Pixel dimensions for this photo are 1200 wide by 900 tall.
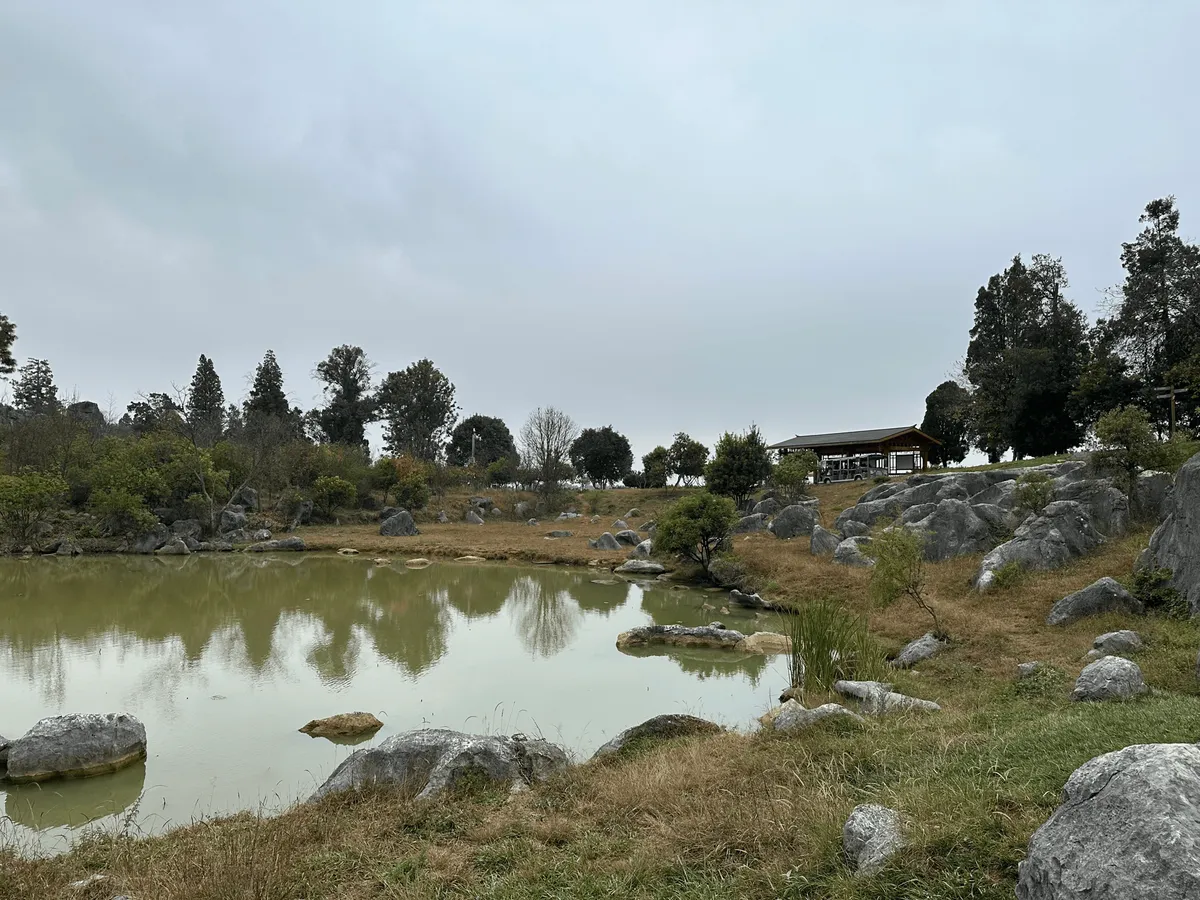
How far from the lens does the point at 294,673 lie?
1029cm

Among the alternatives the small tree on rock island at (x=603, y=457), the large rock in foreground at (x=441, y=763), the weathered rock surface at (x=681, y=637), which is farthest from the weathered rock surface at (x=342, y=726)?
the small tree on rock island at (x=603, y=457)

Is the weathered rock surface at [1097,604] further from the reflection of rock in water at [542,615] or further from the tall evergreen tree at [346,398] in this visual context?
the tall evergreen tree at [346,398]

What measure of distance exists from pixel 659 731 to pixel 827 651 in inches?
91.8

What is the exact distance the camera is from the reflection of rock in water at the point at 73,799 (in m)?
5.71

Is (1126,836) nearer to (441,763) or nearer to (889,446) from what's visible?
(441,763)

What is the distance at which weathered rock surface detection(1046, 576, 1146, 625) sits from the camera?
9273 millimetres

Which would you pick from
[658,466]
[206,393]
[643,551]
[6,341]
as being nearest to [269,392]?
[206,393]

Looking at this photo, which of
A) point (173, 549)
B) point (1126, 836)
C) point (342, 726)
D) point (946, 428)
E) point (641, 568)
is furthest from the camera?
point (946, 428)

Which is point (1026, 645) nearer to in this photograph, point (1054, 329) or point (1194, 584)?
point (1194, 584)

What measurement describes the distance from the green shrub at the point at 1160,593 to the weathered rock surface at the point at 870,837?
26.2ft

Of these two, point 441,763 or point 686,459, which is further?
point 686,459

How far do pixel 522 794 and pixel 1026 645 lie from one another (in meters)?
7.04

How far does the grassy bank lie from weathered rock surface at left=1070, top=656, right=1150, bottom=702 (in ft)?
0.66

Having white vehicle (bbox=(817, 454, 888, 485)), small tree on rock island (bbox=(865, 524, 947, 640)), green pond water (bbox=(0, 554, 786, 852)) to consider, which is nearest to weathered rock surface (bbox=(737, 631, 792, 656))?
green pond water (bbox=(0, 554, 786, 852))
